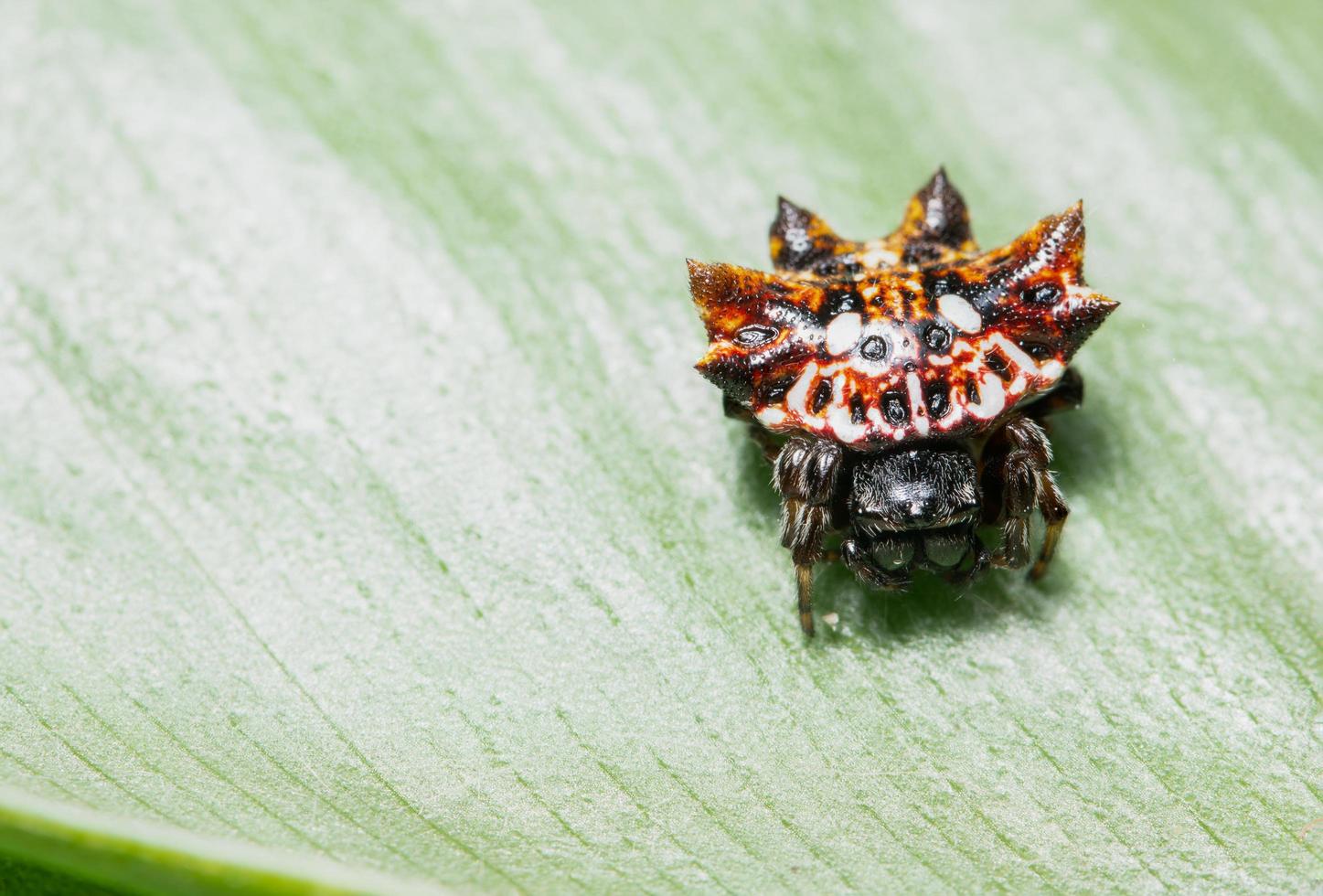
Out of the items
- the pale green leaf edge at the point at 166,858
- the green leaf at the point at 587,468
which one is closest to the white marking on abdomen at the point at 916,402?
the green leaf at the point at 587,468

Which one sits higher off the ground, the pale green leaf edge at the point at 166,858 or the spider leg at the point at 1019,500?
the pale green leaf edge at the point at 166,858

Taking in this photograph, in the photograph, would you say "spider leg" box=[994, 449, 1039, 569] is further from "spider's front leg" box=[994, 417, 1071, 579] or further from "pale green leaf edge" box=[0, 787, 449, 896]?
"pale green leaf edge" box=[0, 787, 449, 896]

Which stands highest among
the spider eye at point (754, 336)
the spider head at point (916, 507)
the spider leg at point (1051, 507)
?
the spider eye at point (754, 336)

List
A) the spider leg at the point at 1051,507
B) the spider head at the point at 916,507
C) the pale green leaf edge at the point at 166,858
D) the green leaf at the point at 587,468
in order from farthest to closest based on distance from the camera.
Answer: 1. the spider leg at the point at 1051,507
2. the spider head at the point at 916,507
3. the green leaf at the point at 587,468
4. the pale green leaf edge at the point at 166,858

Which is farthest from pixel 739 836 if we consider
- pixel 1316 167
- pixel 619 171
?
pixel 1316 167

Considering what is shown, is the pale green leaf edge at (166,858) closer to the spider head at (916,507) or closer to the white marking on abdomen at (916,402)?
the spider head at (916,507)

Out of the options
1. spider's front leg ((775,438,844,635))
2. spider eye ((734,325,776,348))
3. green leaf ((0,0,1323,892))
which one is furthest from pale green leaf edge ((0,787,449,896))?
spider eye ((734,325,776,348))

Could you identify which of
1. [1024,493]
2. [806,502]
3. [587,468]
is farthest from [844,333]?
[587,468]

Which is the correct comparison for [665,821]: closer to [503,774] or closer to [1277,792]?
[503,774]
